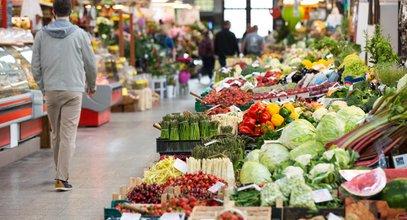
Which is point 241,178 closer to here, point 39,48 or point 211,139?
point 211,139

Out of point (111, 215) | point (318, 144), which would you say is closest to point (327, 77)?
point (318, 144)

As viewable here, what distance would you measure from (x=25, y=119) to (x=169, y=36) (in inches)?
711

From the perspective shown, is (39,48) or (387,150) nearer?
(387,150)

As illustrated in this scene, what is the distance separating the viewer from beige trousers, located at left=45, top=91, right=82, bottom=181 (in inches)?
328

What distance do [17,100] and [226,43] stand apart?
13.8 m

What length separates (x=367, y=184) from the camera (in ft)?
15.4

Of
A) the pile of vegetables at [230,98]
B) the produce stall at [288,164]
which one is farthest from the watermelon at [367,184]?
the pile of vegetables at [230,98]

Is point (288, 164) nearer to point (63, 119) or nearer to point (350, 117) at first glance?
point (350, 117)

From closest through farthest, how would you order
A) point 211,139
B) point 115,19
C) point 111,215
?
point 111,215
point 211,139
point 115,19

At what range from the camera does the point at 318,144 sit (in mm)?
5820

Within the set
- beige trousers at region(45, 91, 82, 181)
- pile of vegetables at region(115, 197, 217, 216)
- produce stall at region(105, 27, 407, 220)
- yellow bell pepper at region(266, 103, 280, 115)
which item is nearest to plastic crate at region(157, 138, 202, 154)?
produce stall at region(105, 27, 407, 220)

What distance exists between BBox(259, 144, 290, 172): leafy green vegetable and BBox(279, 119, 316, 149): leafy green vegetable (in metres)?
0.07

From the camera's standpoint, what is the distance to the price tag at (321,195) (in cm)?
469

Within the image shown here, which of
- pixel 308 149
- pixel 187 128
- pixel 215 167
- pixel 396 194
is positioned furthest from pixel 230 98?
pixel 396 194
